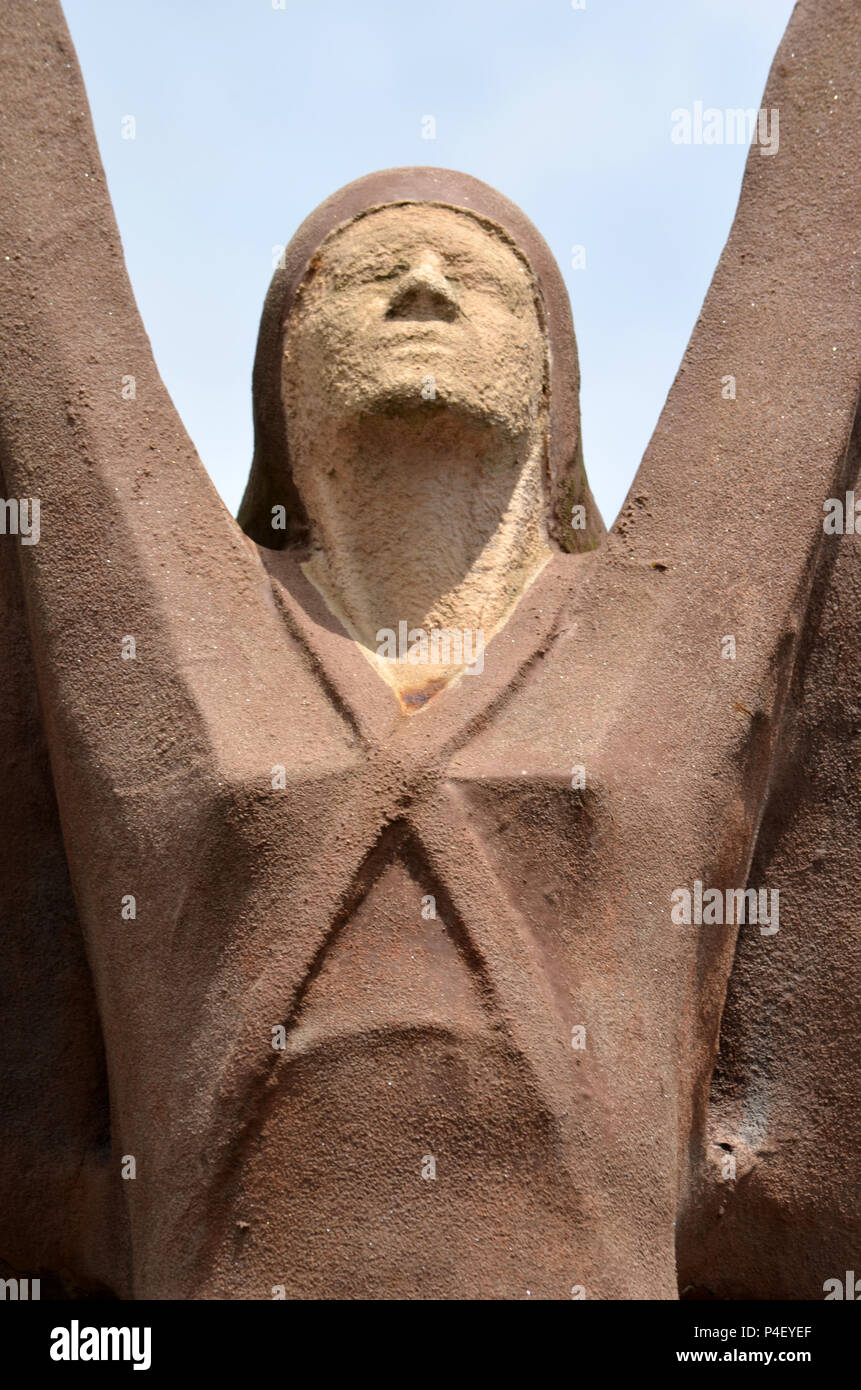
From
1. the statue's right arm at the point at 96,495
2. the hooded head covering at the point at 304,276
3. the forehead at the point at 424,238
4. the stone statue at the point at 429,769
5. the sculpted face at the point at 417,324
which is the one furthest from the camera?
the hooded head covering at the point at 304,276

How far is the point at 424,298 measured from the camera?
16.0 feet

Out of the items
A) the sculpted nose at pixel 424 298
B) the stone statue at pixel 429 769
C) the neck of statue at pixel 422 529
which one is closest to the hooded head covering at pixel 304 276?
the stone statue at pixel 429 769

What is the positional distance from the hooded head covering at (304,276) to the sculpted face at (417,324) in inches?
2.4

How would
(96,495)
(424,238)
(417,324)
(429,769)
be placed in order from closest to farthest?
1. (429,769)
2. (96,495)
3. (417,324)
4. (424,238)

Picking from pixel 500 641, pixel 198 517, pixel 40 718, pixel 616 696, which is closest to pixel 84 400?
pixel 198 517

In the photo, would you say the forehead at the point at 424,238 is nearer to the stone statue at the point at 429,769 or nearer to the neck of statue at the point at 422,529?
the stone statue at the point at 429,769

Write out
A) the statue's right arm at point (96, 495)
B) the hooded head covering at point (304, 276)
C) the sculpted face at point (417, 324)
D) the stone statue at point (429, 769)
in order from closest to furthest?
the stone statue at point (429, 769), the statue's right arm at point (96, 495), the sculpted face at point (417, 324), the hooded head covering at point (304, 276)

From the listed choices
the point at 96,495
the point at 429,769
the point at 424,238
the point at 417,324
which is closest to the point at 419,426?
the point at 417,324

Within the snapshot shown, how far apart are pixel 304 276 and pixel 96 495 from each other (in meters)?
0.91

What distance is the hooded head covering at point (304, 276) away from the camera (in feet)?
16.9

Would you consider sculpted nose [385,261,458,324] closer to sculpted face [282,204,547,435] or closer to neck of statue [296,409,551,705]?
sculpted face [282,204,547,435]

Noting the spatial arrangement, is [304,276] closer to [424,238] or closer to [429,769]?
[424,238]

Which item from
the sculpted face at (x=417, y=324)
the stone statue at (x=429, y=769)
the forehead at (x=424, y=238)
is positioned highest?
the forehead at (x=424, y=238)

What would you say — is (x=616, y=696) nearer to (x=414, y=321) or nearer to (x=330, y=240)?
(x=414, y=321)
